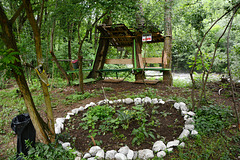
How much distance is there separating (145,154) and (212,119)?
1.58 m

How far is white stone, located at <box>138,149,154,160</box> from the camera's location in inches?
91.3

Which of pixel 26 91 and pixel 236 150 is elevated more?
pixel 26 91

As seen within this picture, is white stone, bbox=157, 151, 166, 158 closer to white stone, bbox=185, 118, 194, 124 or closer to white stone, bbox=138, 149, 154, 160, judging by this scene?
white stone, bbox=138, 149, 154, 160

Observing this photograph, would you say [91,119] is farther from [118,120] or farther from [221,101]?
[221,101]

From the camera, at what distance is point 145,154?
2348 millimetres

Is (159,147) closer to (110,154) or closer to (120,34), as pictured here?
(110,154)

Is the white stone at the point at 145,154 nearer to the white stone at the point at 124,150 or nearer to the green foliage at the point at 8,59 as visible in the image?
the white stone at the point at 124,150

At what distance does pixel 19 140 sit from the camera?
2.30 m

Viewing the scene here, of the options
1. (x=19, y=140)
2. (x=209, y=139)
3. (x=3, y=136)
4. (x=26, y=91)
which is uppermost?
(x=26, y=91)

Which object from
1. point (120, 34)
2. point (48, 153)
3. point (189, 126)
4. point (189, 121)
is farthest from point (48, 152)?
point (120, 34)

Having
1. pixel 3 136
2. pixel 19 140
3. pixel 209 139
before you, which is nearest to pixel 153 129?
pixel 209 139

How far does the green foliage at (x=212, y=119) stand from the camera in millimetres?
2787

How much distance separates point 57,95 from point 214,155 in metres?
4.90

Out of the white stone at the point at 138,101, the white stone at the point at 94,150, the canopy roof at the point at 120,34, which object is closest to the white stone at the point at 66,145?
the white stone at the point at 94,150
